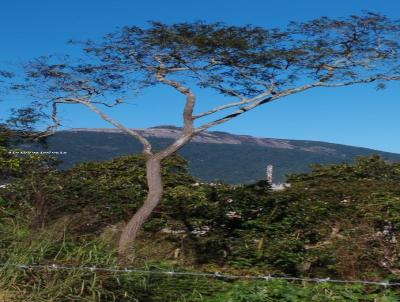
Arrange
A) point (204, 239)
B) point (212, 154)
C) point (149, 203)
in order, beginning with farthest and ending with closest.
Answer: point (212, 154) → point (204, 239) → point (149, 203)

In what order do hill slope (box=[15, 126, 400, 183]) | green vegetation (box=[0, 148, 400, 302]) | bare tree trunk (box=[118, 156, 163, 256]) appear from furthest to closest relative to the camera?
hill slope (box=[15, 126, 400, 183])
bare tree trunk (box=[118, 156, 163, 256])
green vegetation (box=[0, 148, 400, 302])

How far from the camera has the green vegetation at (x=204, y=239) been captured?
201 inches

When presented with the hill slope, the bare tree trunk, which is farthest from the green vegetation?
the hill slope

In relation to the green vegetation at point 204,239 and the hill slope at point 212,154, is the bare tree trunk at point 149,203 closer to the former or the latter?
the green vegetation at point 204,239

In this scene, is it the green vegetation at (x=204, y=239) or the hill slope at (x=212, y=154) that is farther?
the hill slope at (x=212, y=154)

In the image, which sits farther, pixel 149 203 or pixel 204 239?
pixel 204 239

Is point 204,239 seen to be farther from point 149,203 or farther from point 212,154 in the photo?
point 212,154

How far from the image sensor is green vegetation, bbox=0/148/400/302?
16.8 ft

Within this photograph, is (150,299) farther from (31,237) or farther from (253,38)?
(253,38)

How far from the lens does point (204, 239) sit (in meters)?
9.17

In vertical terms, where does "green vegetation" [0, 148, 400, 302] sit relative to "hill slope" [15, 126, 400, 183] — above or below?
below

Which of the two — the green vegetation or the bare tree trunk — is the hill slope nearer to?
the green vegetation

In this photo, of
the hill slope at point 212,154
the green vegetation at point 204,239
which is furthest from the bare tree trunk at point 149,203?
the hill slope at point 212,154

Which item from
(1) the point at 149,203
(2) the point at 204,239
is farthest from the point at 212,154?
(1) the point at 149,203
